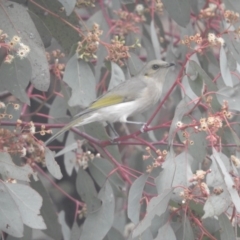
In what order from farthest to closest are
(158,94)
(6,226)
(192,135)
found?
(158,94) < (192,135) < (6,226)

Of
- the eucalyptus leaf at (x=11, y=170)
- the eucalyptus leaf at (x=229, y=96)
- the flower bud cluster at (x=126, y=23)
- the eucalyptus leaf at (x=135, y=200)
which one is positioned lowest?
the eucalyptus leaf at (x=135, y=200)

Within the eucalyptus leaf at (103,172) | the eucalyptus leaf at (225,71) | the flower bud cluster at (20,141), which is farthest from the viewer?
the eucalyptus leaf at (103,172)

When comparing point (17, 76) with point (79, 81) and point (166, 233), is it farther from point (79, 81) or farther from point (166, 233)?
point (166, 233)

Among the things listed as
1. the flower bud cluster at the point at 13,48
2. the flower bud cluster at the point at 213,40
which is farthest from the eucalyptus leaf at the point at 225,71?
the flower bud cluster at the point at 13,48

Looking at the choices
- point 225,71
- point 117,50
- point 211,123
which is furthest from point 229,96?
point 117,50

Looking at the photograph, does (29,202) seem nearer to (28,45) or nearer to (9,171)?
(9,171)

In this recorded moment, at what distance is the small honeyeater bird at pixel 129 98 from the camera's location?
381cm

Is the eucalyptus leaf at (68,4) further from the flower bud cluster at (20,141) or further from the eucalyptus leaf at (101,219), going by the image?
the eucalyptus leaf at (101,219)

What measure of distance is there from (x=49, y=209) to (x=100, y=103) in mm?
587

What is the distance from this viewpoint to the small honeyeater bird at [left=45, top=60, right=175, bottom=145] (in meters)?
3.81

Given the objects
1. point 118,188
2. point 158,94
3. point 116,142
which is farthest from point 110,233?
point 158,94

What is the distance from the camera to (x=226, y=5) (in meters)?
3.94

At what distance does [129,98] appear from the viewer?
4051 mm

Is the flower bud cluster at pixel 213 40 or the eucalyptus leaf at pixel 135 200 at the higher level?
the flower bud cluster at pixel 213 40
